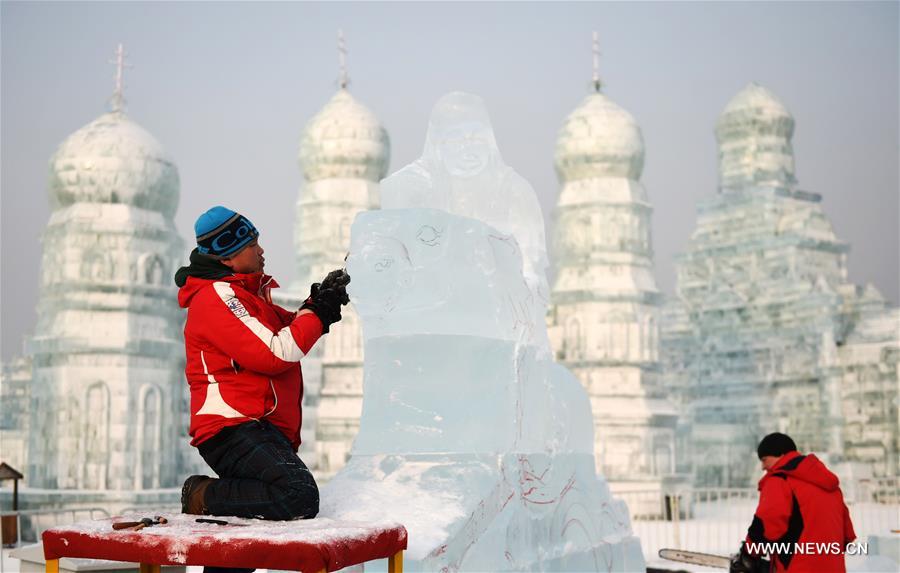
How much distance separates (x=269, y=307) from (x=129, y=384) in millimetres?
16130

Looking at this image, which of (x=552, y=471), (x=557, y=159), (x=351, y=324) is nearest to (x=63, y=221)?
(x=351, y=324)

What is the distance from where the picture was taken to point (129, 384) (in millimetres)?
19109

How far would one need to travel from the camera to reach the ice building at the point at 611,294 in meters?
23.8

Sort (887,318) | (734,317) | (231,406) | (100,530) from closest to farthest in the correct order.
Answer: (100,530), (231,406), (887,318), (734,317)

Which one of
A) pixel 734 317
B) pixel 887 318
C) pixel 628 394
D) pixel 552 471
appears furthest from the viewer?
pixel 734 317

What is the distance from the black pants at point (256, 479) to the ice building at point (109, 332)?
15.7 m

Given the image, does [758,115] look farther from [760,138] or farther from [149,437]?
[149,437]

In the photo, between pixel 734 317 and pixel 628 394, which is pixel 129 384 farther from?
pixel 734 317

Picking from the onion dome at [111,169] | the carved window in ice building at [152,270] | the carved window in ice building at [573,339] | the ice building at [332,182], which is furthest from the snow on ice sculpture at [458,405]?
the ice building at [332,182]

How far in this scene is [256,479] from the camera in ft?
11.7

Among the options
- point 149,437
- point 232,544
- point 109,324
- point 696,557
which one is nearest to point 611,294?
point 149,437

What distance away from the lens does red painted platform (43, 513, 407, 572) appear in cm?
296

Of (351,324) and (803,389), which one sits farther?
(803,389)

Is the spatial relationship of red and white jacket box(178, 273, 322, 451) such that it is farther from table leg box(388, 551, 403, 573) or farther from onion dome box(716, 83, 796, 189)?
onion dome box(716, 83, 796, 189)
